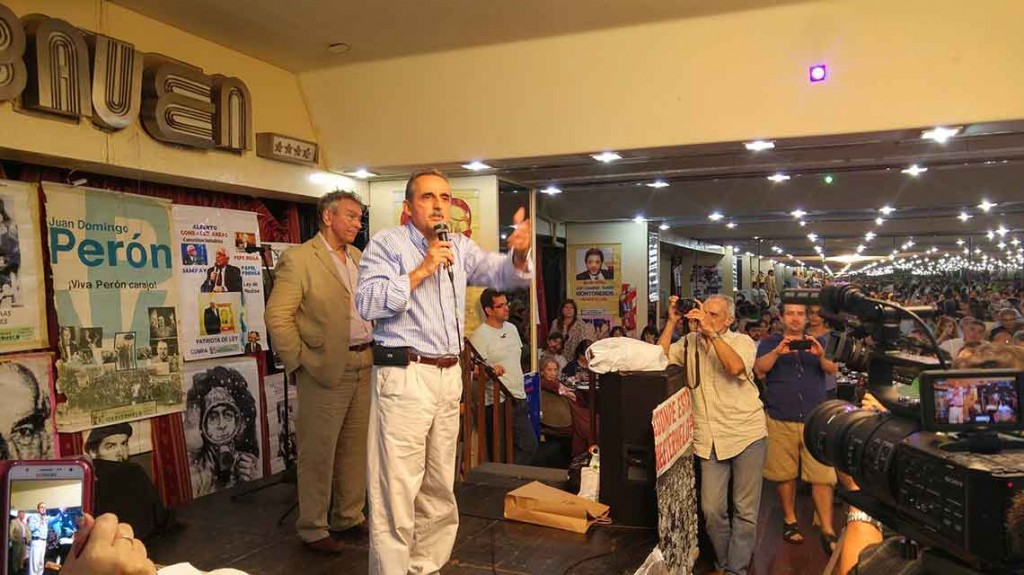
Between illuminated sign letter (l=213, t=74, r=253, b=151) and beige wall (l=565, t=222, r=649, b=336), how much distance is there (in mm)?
4896

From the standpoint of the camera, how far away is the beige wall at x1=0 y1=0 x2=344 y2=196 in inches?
128

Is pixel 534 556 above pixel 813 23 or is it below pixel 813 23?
below

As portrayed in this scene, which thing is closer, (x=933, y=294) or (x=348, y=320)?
(x=348, y=320)

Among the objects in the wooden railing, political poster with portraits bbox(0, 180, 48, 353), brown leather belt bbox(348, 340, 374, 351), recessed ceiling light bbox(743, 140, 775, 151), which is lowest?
the wooden railing

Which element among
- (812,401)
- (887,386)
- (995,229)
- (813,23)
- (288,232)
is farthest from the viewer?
(995,229)

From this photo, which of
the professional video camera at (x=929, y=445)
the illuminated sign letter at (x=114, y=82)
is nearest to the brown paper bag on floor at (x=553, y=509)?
the professional video camera at (x=929, y=445)

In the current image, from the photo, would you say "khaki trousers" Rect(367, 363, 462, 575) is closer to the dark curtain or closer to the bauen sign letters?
the bauen sign letters

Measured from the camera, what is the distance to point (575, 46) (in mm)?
4203

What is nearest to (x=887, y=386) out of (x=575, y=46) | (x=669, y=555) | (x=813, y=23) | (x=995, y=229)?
(x=669, y=555)

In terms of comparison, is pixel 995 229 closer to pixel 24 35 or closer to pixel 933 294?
pixel 933 294

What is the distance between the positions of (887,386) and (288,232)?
15.2ft

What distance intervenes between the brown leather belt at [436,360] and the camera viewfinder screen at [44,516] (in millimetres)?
1301

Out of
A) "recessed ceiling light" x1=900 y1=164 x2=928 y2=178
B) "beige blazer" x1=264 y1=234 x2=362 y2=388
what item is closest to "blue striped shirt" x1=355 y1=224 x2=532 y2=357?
"beige blazer" x1=264 y1=234 x2=362 y2=388

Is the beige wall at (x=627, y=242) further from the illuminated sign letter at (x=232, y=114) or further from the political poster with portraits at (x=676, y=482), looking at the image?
the political poster with portraits at (x=676, y=482)
